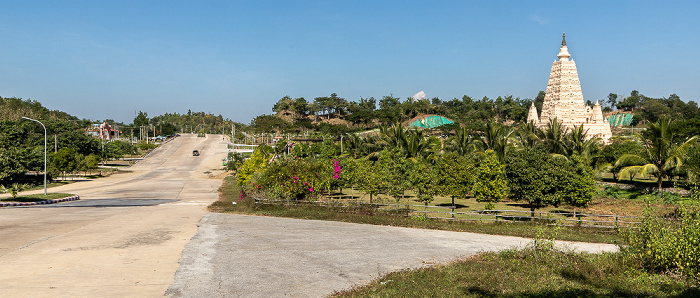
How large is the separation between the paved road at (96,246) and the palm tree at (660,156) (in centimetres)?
3606

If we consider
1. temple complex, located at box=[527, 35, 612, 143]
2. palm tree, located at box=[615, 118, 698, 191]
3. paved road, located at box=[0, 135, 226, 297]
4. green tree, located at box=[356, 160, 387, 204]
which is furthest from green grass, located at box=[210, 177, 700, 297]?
temple complex, located at box=[527, 35, 612, 143]

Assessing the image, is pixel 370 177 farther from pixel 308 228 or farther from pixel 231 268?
pixel 231 268

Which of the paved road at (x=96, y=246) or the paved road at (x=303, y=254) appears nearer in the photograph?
the paved road at (x=96, y=246)

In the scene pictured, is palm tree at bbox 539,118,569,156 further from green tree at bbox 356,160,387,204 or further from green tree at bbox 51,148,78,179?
green tree at bbox 51,148,78,179

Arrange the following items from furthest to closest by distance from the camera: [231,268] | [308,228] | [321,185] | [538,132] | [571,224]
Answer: [538,132] → [321,185] → [571,224] → [308,228] → [231,268]

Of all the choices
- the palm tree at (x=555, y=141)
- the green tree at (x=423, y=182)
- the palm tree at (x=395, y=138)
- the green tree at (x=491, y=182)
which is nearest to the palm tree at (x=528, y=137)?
the palm tree at (x=555, y=141)

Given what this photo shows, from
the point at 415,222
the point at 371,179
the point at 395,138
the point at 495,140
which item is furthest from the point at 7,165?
→ the point at 495,140

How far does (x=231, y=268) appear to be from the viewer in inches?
579

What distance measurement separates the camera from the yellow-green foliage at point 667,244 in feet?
39.3

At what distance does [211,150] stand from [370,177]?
291 ft

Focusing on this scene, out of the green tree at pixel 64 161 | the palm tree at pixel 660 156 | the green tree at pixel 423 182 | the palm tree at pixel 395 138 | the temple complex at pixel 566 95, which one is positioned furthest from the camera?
the temple complex at pixel 566 95

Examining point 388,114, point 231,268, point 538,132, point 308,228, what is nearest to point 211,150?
point 388,114

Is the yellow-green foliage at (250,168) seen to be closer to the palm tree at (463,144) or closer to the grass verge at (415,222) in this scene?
the grass verge at (415,222)

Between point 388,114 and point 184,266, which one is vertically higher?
point 388,114
